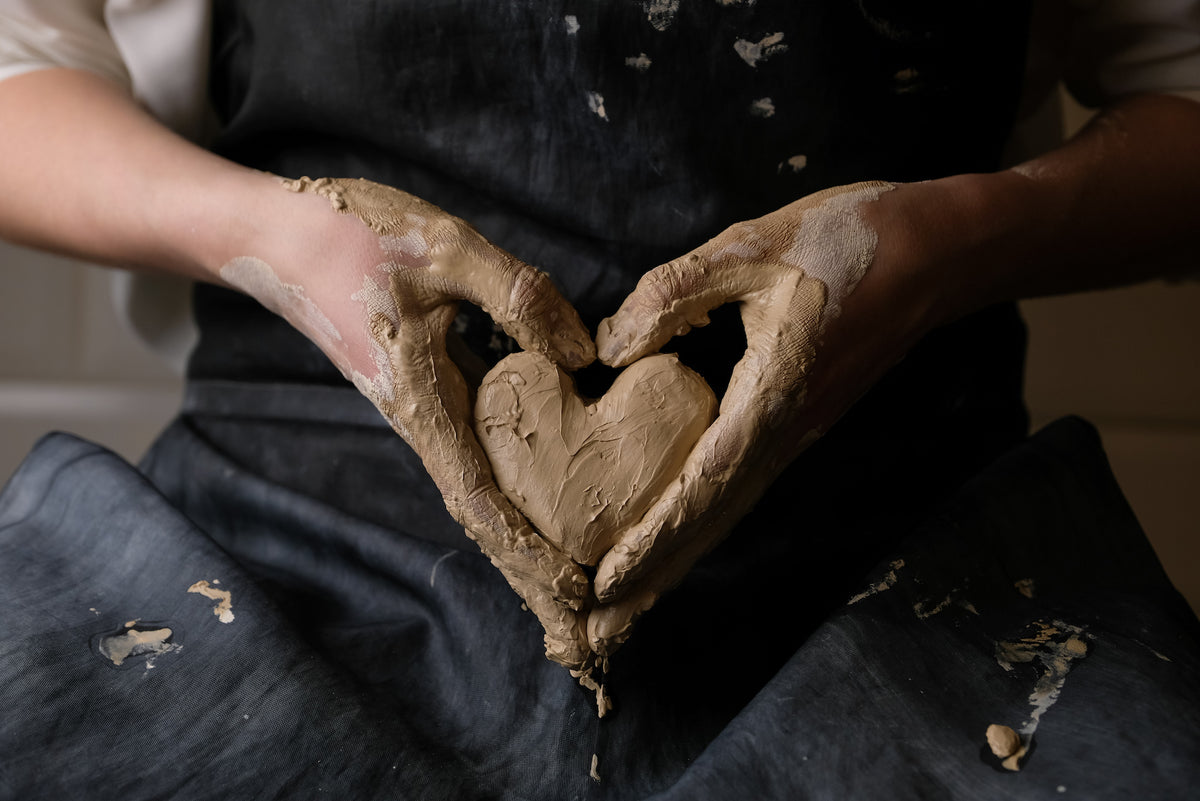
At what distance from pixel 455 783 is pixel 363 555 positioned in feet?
0.72

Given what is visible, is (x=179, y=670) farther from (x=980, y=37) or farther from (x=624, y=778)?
(x=980, y=37)

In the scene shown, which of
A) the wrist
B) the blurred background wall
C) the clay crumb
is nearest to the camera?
the clay crumb

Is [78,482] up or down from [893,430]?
up

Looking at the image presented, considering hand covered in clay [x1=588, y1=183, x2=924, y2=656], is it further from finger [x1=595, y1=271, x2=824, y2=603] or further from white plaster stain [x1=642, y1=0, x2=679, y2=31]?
white plaster stain [x1=642, y1=0, x2=679, y2=31]

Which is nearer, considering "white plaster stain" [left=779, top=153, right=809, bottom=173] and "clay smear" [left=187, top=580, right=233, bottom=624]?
"clay smear" [left=187, top=580, right=233, bottom=624]

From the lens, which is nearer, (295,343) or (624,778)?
(624,778)

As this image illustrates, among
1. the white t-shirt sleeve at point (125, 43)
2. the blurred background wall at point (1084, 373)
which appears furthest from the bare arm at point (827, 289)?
the blurred background wall at point (1084, 373)

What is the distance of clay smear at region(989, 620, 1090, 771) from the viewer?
56 centimetres

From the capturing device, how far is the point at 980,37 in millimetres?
758

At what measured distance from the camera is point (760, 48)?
0.69 metres

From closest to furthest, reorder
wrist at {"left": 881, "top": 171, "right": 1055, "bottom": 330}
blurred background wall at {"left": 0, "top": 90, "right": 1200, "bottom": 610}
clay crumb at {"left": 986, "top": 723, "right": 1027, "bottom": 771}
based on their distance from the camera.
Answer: clay crumb at {"left": 986, "top": 723, "right": 1027, "bottom": 771}, wrist at {"left": 881, "top": 171, "right": 1055, "bottom": 330}, blurred background wall at {"left": 0, "top": 90, "right": 1200, "bottom": 610}

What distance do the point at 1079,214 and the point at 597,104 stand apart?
408 millimetres

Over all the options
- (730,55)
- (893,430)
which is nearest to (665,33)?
(730,55)

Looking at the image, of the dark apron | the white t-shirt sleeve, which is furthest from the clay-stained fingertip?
the white t-shirt sleeve
